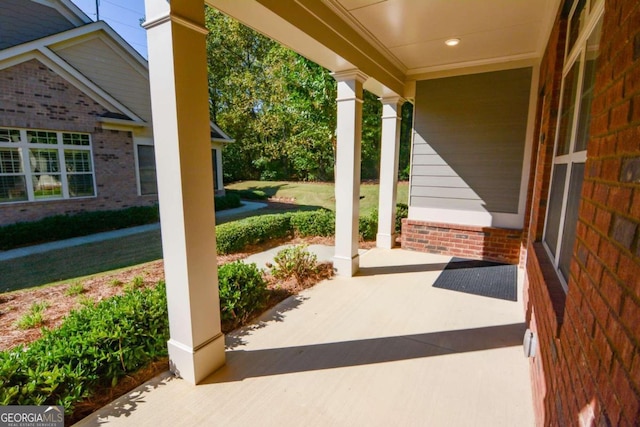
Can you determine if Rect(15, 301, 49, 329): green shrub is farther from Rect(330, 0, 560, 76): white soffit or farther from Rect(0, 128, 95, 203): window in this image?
Rect(0, 128, 95, 203): window

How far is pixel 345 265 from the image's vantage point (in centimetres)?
462

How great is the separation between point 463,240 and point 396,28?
359 centimetres

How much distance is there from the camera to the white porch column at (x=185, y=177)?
77.0 inches

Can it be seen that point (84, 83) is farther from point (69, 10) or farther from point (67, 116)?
point (69, 10)

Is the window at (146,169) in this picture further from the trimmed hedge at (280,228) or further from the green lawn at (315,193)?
the green lawn at (315,193)

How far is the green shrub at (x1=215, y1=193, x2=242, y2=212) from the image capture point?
36.6 feet

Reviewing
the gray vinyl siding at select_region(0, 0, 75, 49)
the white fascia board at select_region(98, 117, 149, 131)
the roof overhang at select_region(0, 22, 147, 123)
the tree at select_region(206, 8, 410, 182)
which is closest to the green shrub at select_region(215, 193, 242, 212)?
the white fascia board at select_region(98, 117, 149, 131)

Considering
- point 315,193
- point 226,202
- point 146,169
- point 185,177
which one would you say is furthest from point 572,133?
point 315,193

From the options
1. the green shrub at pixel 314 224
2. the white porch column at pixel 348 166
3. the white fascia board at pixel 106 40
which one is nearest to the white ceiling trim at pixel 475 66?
the white porch column at pixel 348 166

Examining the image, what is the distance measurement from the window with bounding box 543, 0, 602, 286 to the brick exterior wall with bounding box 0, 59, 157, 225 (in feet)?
31.8

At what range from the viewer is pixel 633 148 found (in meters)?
0.83

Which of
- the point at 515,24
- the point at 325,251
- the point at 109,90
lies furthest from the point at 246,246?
the point at 109,90

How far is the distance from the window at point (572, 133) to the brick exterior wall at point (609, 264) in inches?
26.6

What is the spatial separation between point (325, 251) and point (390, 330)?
9.93 ft
